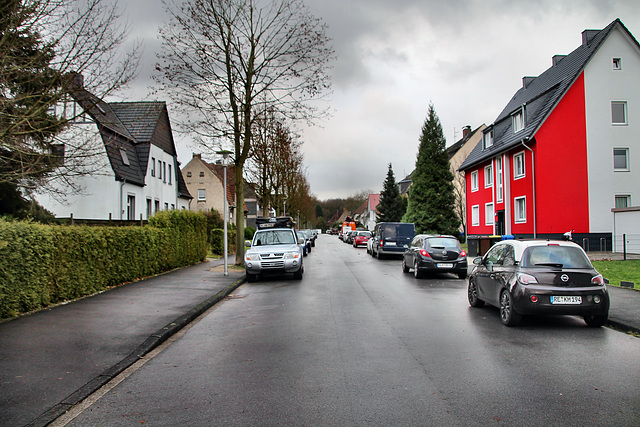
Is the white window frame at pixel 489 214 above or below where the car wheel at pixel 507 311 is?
above

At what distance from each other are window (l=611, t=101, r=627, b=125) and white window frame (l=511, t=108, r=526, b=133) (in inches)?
193

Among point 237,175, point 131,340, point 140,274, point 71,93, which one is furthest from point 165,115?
point 131,340

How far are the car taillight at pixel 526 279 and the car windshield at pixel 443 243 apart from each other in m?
8.76

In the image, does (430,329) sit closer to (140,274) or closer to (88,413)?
(88,413)

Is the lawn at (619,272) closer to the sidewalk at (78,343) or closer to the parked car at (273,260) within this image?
the parked car at (273,260)

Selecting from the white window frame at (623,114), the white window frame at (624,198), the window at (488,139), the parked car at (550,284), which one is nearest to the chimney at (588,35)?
the white window frame at (623,114)

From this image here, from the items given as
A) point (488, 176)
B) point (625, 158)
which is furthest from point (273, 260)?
point (488, 176)

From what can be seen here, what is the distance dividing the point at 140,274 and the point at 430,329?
10317 mm

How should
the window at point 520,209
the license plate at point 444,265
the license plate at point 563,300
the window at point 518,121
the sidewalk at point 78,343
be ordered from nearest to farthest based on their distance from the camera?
the sidewalk at point 78,343
the license plate at point 563,300
the license plate at point 444,265
the window at point 520,209
the window at point 518,121

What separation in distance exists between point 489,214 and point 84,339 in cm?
3333

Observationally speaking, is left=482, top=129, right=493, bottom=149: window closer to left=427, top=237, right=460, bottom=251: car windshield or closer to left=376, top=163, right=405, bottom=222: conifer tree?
left=427, top=237, right=460, bottom=251: car windshield

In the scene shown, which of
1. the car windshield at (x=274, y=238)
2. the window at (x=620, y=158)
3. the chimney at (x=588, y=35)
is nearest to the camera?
the car windshield at (x=274, y=238)

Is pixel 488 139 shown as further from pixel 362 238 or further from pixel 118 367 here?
pixel 118 367

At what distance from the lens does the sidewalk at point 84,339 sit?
477 centimetres
